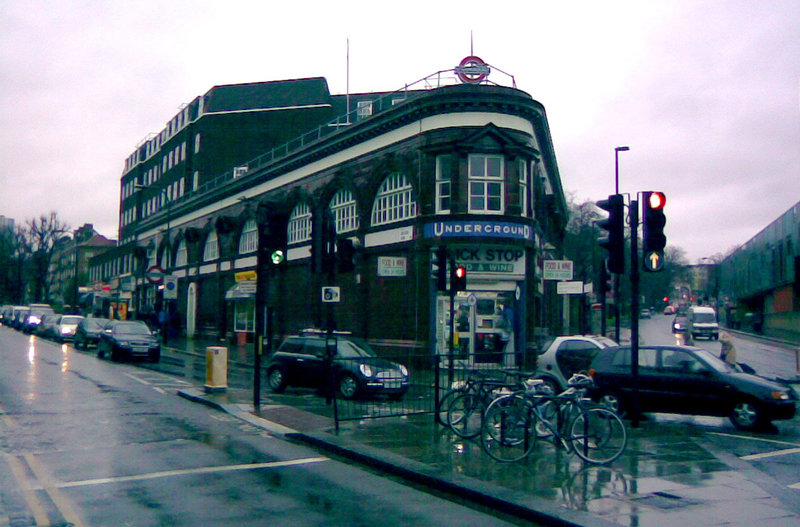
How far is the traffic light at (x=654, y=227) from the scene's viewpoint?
12.3 m

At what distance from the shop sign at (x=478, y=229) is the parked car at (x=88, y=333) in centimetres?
1738

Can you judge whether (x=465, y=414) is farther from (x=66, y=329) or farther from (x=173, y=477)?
(x=66, y=329)

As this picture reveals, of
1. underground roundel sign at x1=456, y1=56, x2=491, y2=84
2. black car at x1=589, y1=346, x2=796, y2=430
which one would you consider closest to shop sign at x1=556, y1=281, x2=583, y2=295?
underground roundel sign at x1=456, y1=56, x2=491, y2=84

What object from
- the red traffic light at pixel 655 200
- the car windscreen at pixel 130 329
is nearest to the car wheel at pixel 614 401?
the red traffic light at pixel 655 200

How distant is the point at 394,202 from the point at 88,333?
16000mm

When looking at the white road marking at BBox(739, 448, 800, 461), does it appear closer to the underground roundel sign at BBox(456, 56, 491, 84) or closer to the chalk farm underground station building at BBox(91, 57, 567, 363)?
the chalk farm underground station building at BBox(91, 57, 567, 363)

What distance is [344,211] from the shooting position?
110 ft

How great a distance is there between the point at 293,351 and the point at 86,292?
60.7 m

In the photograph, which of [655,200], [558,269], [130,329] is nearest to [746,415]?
[655,200]

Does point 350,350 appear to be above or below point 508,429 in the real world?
above

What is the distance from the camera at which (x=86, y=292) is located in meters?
73.6

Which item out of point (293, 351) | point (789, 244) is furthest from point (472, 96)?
point (789, 244)

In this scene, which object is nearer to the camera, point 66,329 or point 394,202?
point 394,202

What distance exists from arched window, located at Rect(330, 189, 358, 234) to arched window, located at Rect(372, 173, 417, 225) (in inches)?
71.4
